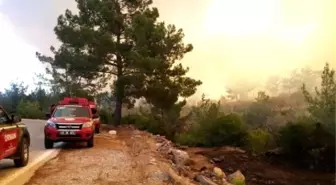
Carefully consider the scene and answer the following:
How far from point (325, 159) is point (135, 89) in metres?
16.9

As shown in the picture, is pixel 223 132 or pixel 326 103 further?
pixel 326 103

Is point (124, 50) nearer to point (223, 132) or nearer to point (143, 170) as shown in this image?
point (223, 132)

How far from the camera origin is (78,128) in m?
20.7

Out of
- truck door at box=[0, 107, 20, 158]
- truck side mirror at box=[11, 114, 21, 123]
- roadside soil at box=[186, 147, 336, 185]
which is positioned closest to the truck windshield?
roadside soil at box=[186, 147, 336, 185]

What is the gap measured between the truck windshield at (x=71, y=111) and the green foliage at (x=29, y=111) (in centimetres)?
4258

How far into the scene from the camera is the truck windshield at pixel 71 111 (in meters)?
21.9

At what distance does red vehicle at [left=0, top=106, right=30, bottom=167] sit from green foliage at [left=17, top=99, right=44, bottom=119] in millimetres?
49953

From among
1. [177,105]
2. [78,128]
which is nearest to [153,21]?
[177,105]

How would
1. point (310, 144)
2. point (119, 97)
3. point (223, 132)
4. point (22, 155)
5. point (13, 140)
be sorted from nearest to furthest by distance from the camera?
point (13, 140) → point (22, 155) → point (310, 144) → point (223, 132) → point (119, 97)

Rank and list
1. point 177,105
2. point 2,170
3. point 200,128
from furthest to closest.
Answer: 1. point 177,105
2. point 200,128
3. point 2,170

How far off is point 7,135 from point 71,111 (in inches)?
371

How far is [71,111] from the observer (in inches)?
872

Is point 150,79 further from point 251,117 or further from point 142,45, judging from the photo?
point 251,117

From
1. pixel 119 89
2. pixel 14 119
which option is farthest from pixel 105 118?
pixel 14 119
